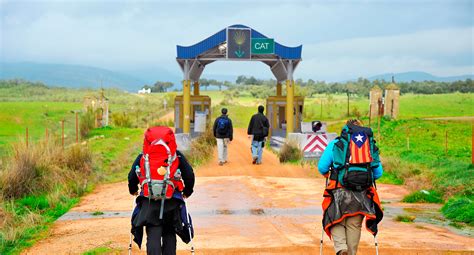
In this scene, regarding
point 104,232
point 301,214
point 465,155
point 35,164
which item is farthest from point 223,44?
point 104,232

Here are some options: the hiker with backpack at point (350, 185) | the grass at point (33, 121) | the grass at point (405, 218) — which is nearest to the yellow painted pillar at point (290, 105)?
the grass at point (33, 121)

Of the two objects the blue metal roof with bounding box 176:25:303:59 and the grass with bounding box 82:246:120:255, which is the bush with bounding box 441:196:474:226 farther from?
the blue metal roof with bounding box 176:25:303:59

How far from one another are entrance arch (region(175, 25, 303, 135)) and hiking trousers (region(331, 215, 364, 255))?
18830mm

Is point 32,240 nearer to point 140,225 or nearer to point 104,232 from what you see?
point 104,232

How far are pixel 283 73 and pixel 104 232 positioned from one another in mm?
19428

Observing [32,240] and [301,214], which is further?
[301,214]

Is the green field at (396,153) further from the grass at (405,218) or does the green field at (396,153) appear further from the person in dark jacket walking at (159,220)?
the person in dark jacket walking at (159,220)

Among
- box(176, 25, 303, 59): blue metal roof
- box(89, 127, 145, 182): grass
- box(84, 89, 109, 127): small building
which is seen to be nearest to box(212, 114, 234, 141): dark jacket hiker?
box(89, 127, 145, 182): grass

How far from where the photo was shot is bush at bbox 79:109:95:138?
124 ft

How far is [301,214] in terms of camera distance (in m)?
13.1

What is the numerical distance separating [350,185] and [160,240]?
2148mm

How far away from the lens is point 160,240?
728 cm

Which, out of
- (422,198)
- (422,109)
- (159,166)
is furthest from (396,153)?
(422,109)

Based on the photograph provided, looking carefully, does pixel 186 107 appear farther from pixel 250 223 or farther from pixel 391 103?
pixel 250 223
